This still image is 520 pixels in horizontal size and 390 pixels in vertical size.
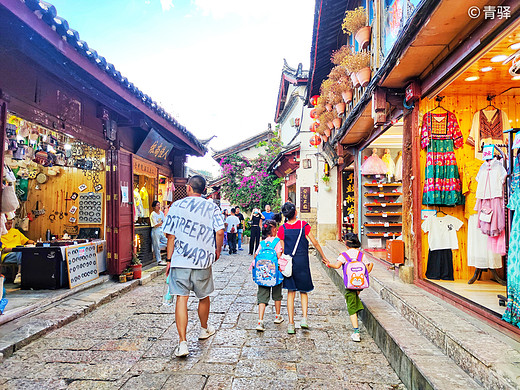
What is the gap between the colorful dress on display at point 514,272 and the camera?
10.0ft

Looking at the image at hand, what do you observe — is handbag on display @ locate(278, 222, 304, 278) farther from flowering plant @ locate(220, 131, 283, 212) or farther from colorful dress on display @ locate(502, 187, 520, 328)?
flowering plant @ locate(220, 131, 283, 212)

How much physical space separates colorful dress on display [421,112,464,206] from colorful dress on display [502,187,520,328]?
2006mm

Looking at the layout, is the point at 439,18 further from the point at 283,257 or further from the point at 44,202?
the point at 44,202

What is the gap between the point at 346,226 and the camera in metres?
12.5

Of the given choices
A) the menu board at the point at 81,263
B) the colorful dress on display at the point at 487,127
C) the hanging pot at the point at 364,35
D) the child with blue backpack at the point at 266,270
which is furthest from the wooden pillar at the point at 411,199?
the menu board at the point at 81,263

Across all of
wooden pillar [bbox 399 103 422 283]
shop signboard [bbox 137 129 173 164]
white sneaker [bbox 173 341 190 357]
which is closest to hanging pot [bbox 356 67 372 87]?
wooden pillar [bbox 399 103 422 283]

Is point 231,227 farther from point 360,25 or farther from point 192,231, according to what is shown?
point 192,231

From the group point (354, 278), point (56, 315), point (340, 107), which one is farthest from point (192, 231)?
point (340, 107)

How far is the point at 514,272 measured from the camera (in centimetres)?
313

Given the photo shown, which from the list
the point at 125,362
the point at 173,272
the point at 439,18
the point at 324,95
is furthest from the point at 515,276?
the point at 324,95

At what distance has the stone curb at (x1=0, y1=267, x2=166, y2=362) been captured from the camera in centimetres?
398

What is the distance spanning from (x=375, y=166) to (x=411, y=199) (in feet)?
13.9

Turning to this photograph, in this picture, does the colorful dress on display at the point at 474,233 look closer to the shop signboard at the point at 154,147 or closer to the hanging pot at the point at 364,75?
the hanging pot at the point at 364,75

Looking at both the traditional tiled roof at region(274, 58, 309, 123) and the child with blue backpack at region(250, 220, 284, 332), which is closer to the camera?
the child with blue backpack at region(250, 220, 284, 332)
